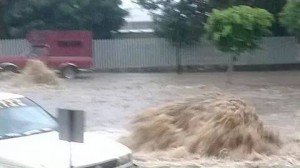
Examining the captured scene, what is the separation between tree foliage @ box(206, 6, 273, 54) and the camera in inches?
1366

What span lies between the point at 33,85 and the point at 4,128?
21.0 metres

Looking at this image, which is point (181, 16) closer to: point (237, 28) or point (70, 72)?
point (70, 72)

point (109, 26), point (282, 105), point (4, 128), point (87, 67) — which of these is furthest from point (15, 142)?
point (109, 26)

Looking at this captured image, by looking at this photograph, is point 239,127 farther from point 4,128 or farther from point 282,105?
point 282,105

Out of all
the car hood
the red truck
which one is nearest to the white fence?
the red truck

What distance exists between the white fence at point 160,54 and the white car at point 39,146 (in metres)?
35.4

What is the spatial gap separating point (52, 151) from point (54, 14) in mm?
37931

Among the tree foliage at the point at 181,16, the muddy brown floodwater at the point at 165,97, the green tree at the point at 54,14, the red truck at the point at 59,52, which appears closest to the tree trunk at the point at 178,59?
the tree foliage at the point at 181,16

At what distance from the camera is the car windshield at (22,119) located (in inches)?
405

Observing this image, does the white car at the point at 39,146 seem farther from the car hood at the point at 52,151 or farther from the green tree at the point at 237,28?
the green tree at the point at 237,28

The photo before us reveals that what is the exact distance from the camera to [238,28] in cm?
3466

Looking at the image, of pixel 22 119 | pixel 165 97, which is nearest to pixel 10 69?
pixel 165 97

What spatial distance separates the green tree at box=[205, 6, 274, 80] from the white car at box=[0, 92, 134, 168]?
24.1 meters

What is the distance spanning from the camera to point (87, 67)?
3931 cm
